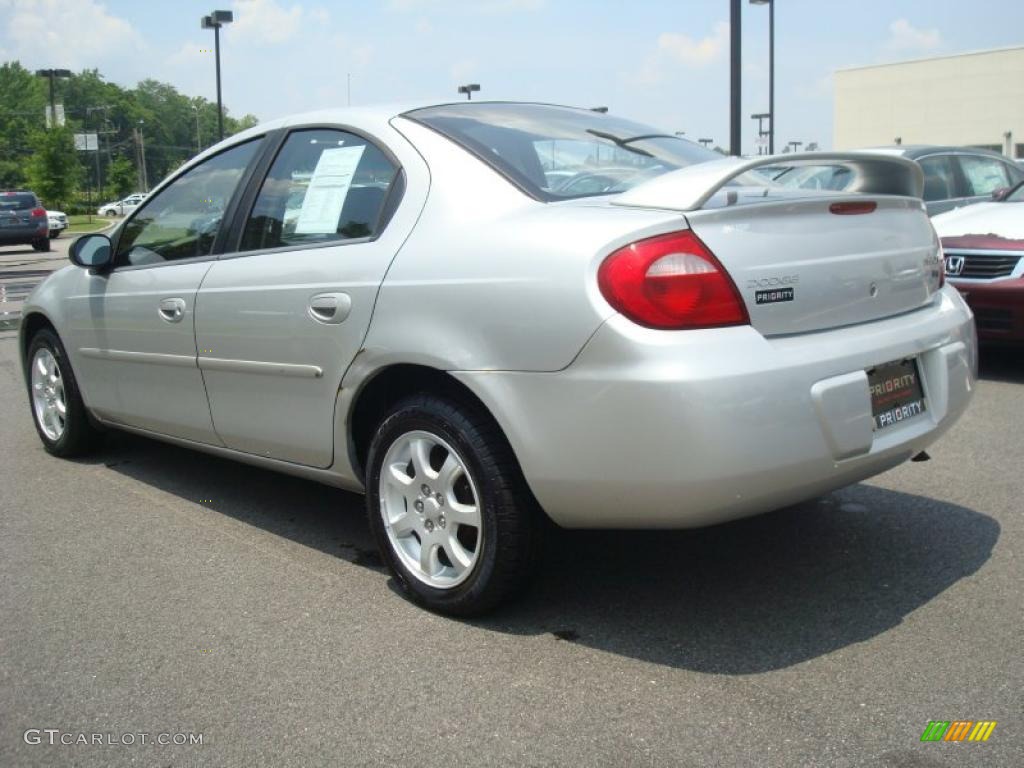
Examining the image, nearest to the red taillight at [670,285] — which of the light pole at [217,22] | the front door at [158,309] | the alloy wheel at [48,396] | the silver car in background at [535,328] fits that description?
the silver car in background at [535,328]

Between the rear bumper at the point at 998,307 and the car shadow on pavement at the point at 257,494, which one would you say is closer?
the car shadow on pavement at the point at 257,494

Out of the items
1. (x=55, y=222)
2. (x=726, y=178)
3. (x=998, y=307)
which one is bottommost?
(x=998, y=307)

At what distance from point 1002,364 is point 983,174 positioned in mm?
3586

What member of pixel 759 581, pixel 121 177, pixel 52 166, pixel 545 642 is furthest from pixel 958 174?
pixel 121 177

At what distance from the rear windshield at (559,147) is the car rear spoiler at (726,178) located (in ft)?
0.84

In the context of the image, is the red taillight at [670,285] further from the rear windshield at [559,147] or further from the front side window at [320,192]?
the front side window at [320,192]

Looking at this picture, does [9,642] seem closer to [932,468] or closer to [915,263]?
[915,263]

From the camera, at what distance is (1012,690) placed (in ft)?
9.01

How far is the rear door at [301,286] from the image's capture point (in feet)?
11.6

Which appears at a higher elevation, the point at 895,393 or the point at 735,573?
the point at 895,393

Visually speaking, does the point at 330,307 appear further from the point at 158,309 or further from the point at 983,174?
the point at 983,174

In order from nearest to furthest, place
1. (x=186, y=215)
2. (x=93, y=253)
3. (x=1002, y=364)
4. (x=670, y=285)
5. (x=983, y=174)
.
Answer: (x=670, y=285) → (x=186, y=215) → (x=93, y=253) → (x=1002, y=364) → (x=983, y=174)

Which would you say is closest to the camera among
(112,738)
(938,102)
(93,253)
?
(112,738)

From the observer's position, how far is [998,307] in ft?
22.1
